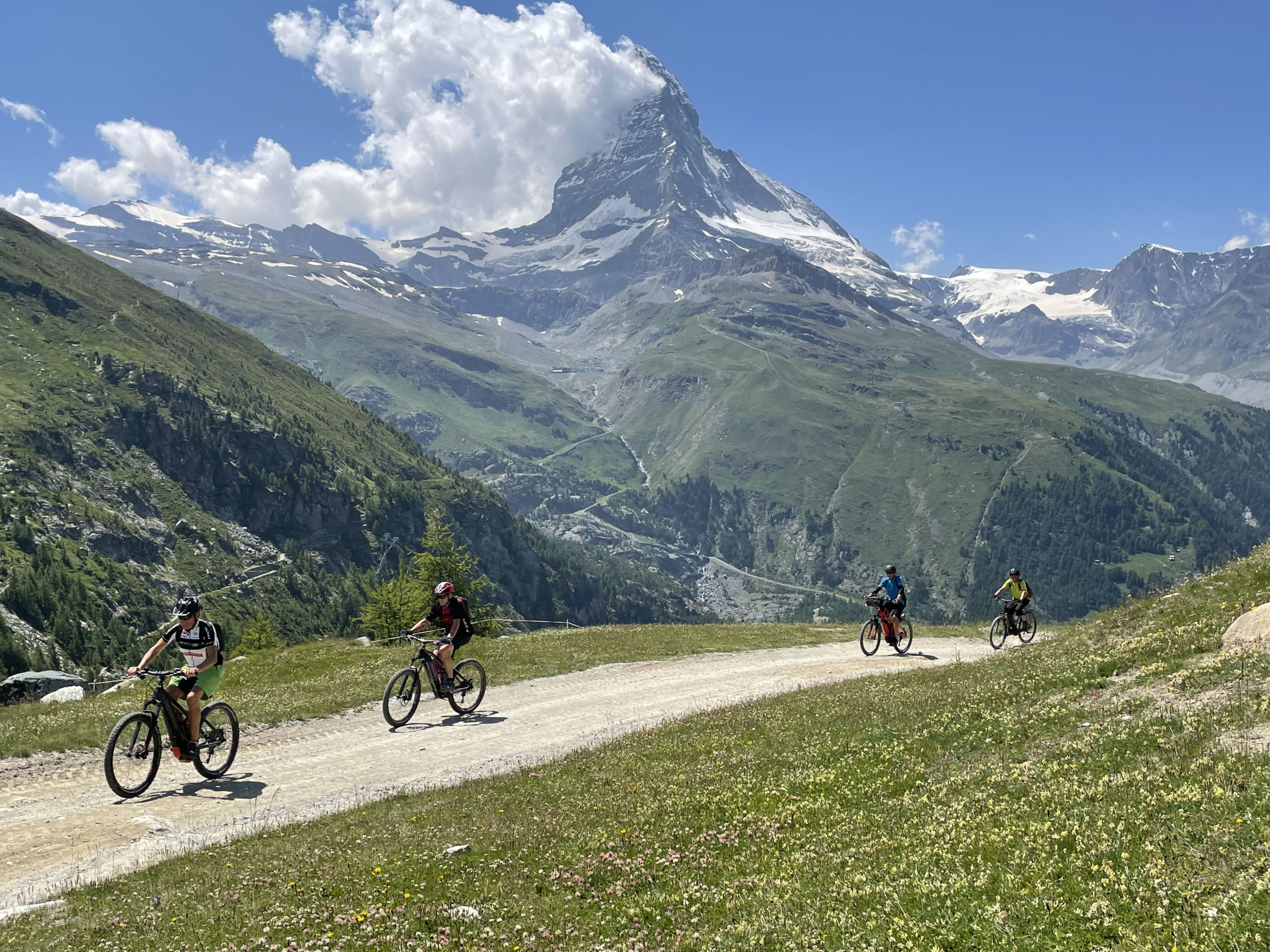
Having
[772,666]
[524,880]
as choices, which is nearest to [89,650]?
[772,666]

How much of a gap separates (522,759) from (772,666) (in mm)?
17783

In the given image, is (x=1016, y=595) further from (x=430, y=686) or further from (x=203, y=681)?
(x=203, y=681)

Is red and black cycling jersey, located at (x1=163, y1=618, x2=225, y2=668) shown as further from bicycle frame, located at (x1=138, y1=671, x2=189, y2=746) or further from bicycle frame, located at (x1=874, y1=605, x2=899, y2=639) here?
bicycle frame, located at (x1=874, y1=605, x2=899, y2=639)

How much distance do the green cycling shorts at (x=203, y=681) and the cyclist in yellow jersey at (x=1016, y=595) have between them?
108ft

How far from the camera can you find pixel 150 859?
14.6 m

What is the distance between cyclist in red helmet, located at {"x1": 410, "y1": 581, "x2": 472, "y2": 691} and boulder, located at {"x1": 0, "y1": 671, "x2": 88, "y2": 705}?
2530 cm

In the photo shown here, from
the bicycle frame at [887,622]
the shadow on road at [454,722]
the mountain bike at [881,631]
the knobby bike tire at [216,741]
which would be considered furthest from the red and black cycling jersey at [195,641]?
the bicycle frame at [887,622]

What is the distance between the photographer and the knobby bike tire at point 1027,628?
40906 mm

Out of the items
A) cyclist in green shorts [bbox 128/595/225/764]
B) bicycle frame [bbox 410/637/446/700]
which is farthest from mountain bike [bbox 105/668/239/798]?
bicycle frame [bbox 410/637/446/700]

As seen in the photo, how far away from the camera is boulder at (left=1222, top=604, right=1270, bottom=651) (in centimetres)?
1691

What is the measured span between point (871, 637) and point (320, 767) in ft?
93.7

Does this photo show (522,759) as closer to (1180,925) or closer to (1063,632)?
(1180,925)

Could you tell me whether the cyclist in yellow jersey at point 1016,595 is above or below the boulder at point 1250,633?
below

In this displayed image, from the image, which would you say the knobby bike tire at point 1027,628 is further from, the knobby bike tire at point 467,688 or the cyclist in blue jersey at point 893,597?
the knobby bike tire at point 467,688
